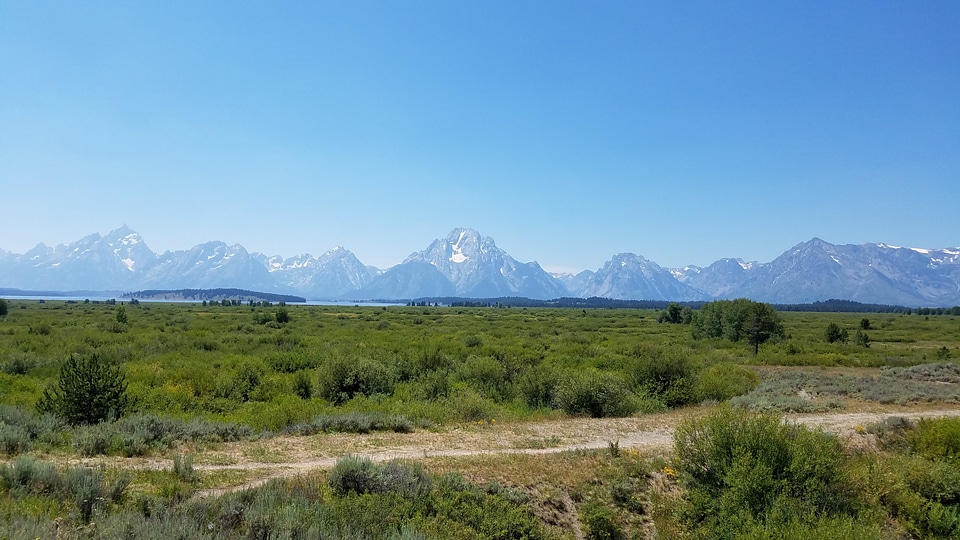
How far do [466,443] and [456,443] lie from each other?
272 mm

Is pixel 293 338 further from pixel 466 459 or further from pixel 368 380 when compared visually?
pixel 466 459

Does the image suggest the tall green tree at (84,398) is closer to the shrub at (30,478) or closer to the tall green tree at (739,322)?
the shrub at (30,478)

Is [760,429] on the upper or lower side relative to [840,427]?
upper

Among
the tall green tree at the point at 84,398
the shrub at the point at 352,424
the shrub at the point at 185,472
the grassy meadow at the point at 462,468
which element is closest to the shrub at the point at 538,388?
the grassy meadow at the point at 462,468

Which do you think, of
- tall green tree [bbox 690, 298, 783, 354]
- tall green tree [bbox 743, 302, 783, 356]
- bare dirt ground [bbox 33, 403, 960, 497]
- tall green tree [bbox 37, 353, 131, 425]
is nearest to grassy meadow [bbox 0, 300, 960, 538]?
bare dirt ground [bbox 33, 403, 960, 497]

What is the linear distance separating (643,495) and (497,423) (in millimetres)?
6325

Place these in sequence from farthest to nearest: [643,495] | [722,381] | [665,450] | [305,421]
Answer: [722,381] → [305,421] → [665,450] → [643,495]

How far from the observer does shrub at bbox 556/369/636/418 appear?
699 inches

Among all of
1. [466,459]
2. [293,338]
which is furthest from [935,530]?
[293,338]

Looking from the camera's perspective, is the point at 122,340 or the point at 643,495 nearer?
the point at 643,495

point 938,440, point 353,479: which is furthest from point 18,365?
point 938,440

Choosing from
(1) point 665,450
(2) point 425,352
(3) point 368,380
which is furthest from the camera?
(2) point 425,352

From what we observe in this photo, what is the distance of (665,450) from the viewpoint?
12273 mm

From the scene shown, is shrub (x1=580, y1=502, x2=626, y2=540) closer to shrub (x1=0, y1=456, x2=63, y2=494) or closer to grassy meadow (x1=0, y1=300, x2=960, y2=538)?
grassy meadow (x1=0, y1=300, x2=960, y2=538)
